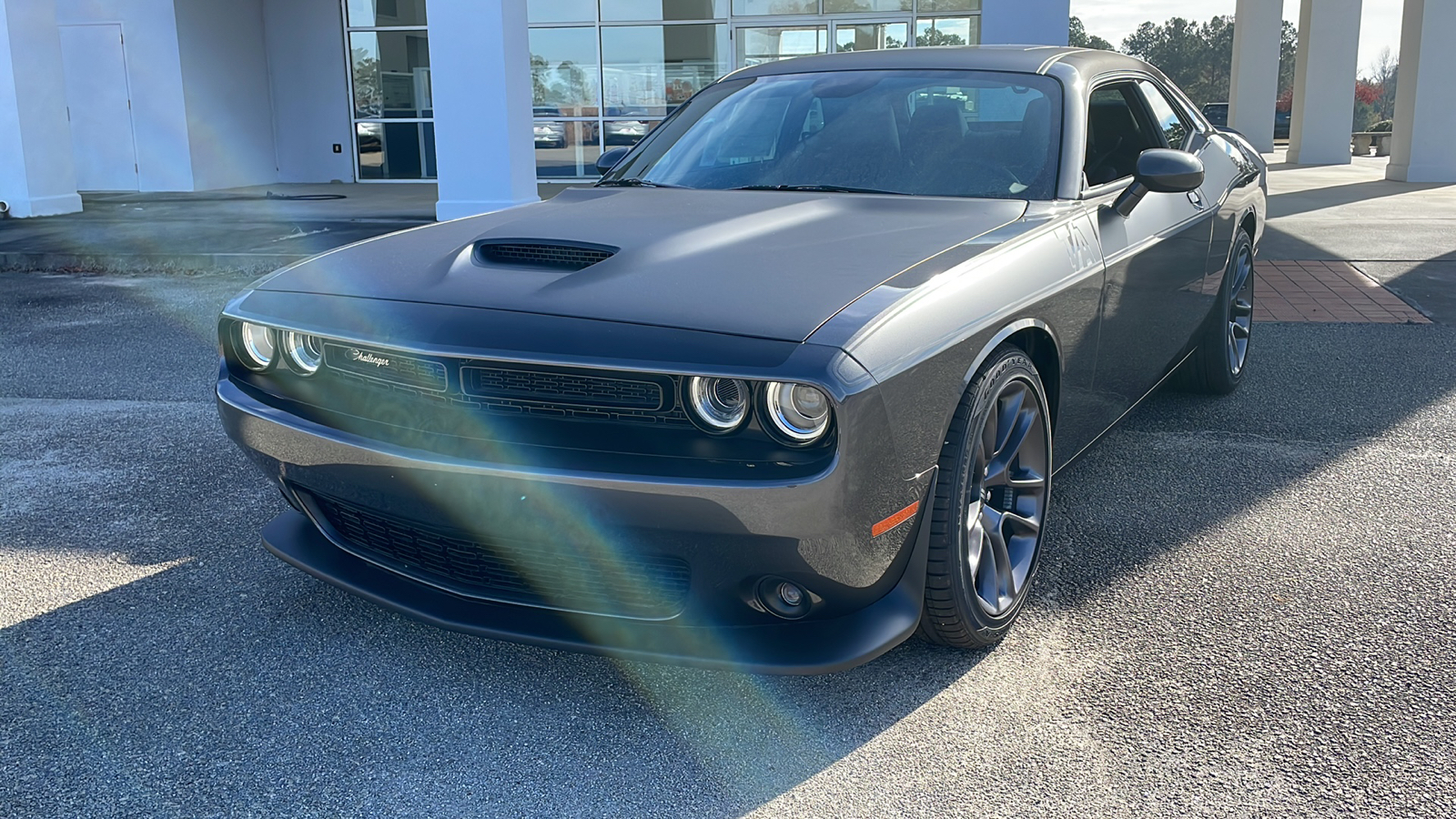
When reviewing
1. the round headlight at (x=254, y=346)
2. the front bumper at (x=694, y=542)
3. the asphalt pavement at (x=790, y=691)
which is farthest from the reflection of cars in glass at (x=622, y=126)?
the front bumper at (x=694, y=542)

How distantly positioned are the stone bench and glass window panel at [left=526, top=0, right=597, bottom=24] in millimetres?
22080

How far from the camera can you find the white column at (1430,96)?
16.0m

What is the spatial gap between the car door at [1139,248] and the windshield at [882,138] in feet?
0.70

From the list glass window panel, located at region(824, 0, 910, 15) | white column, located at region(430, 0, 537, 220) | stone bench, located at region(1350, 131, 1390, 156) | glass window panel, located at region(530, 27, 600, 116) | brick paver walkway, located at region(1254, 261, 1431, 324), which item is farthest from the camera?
stone bench, located at region(1350, 131, 1390, 156)

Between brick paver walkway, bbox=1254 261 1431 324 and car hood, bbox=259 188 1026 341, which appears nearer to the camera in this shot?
car hood, bbox=259 188 1026 341

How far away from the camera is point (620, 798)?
221 cm

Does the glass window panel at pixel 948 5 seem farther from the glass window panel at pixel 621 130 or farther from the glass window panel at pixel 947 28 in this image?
the glass window panel at pixel 621 130

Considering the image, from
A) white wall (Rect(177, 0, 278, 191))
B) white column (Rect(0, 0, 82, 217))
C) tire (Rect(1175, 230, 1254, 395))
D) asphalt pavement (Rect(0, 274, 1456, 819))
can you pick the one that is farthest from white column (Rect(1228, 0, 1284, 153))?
asphalt pavement (Rect(0, 274, 1456, 819))

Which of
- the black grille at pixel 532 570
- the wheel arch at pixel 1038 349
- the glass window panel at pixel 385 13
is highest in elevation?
the glass window panel at pixel 385 13

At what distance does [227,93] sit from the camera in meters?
17.5

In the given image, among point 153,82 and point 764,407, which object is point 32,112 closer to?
point 153,82

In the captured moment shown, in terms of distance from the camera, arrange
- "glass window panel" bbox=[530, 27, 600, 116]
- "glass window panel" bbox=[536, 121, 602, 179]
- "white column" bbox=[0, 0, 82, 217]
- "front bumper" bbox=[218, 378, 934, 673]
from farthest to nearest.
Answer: "glass window panel" bbox=[536, 121, 602, 179], "glass window panel" bbox=[530, 27, 600, 116], "white column" bbox=[0, 0, 82, 217], "front bumper" bbox=[218, 378, 934, 673]

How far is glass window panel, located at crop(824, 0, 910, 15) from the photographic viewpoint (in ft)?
54.9

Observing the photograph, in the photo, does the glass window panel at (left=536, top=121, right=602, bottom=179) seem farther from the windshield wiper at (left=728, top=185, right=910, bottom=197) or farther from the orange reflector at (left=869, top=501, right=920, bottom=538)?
the orange reflector at (left=869, top=501, right=920, bottom=538)
